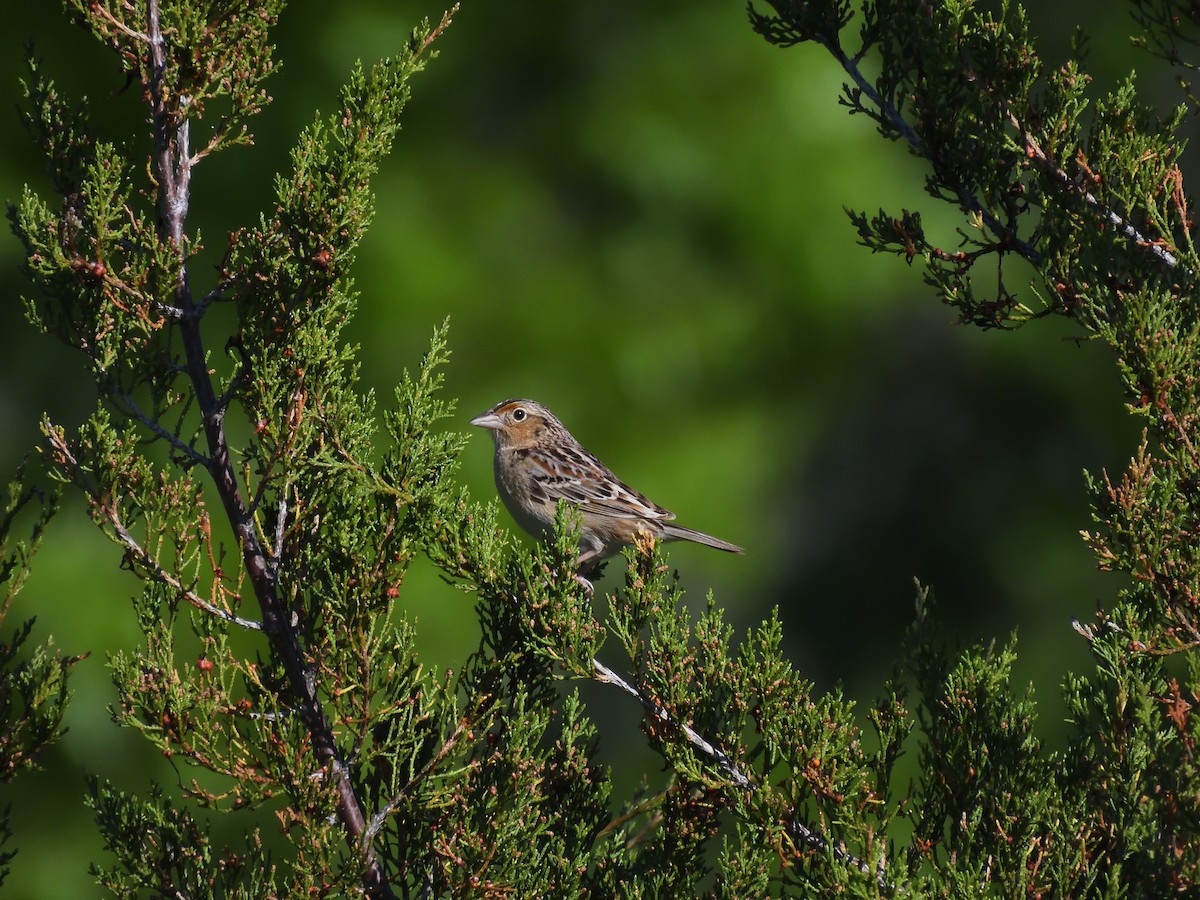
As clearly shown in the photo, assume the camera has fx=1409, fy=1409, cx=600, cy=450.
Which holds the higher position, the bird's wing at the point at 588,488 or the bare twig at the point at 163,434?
the bird's wing at the point at 588,488

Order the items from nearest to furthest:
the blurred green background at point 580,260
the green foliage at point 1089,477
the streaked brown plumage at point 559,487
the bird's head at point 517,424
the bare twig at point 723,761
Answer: the green foliage at point 1089,477 < the bare twig at point 723,761 < the streaked brown plumage at point 559,487 < the bird's head at point 517,424 < the blurred green background at point 580,260

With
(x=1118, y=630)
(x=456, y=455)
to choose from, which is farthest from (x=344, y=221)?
(x=1118, y=630)

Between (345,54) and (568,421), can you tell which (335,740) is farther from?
(345,54)

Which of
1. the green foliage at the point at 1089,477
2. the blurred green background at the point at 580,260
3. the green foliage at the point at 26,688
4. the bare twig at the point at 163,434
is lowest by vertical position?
the green foliage at the point at 26,688

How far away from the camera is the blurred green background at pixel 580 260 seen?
6531 millimetres

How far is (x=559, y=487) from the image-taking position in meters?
5.87

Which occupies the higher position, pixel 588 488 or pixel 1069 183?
pixel 588 488

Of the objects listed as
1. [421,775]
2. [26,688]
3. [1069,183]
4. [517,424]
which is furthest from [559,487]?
[1069,183]

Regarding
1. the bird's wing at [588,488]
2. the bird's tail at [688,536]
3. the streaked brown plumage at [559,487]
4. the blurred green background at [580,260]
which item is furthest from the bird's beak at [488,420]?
the bird's tail at [688,536]

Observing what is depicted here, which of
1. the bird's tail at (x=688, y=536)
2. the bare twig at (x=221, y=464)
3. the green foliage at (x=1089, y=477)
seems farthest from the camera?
the bird's tail at (x=688, y=536)

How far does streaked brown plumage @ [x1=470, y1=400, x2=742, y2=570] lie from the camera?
575 cm

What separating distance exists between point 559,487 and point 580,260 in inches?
67.1

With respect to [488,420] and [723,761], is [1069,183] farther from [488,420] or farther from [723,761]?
[488,420]

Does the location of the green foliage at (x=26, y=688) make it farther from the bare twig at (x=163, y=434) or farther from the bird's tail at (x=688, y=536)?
the bird's tail at (x=688, y=536)
